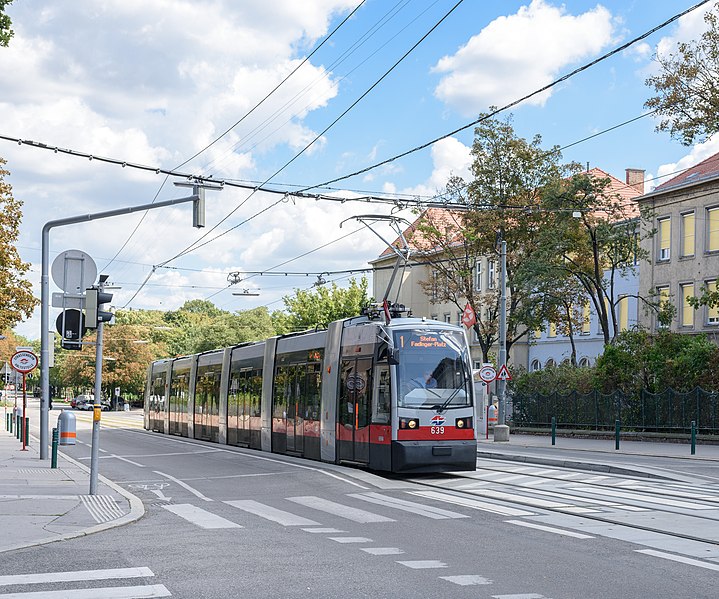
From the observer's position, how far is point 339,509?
1476 centimetres

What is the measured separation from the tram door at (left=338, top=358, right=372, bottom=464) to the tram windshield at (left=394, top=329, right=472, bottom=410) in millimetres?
1115

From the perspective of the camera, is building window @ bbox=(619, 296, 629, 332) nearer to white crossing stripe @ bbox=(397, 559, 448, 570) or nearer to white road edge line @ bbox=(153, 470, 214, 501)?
white road edge line @ bbox=(153, 470, 214, 501)

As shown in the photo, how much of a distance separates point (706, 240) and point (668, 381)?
1471 cm

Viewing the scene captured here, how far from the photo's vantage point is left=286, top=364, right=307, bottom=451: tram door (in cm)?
2564

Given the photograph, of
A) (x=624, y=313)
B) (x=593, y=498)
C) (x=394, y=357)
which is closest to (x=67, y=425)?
(x=394, y=357)

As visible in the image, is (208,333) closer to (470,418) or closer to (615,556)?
(470,418)

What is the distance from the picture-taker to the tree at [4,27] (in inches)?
704

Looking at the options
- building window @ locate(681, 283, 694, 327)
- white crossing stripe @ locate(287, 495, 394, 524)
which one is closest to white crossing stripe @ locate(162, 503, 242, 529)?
white crossing stripe @ locate(287, 495, 394, 524)

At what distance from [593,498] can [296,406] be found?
1102 centimetres

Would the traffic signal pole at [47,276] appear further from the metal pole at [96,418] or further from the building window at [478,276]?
the building window at [478,276]

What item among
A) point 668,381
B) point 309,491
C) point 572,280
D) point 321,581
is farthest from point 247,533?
point 572,280

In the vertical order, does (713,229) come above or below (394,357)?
above

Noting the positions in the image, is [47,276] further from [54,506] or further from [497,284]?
[497,284]

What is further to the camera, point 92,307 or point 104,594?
point 92,307
